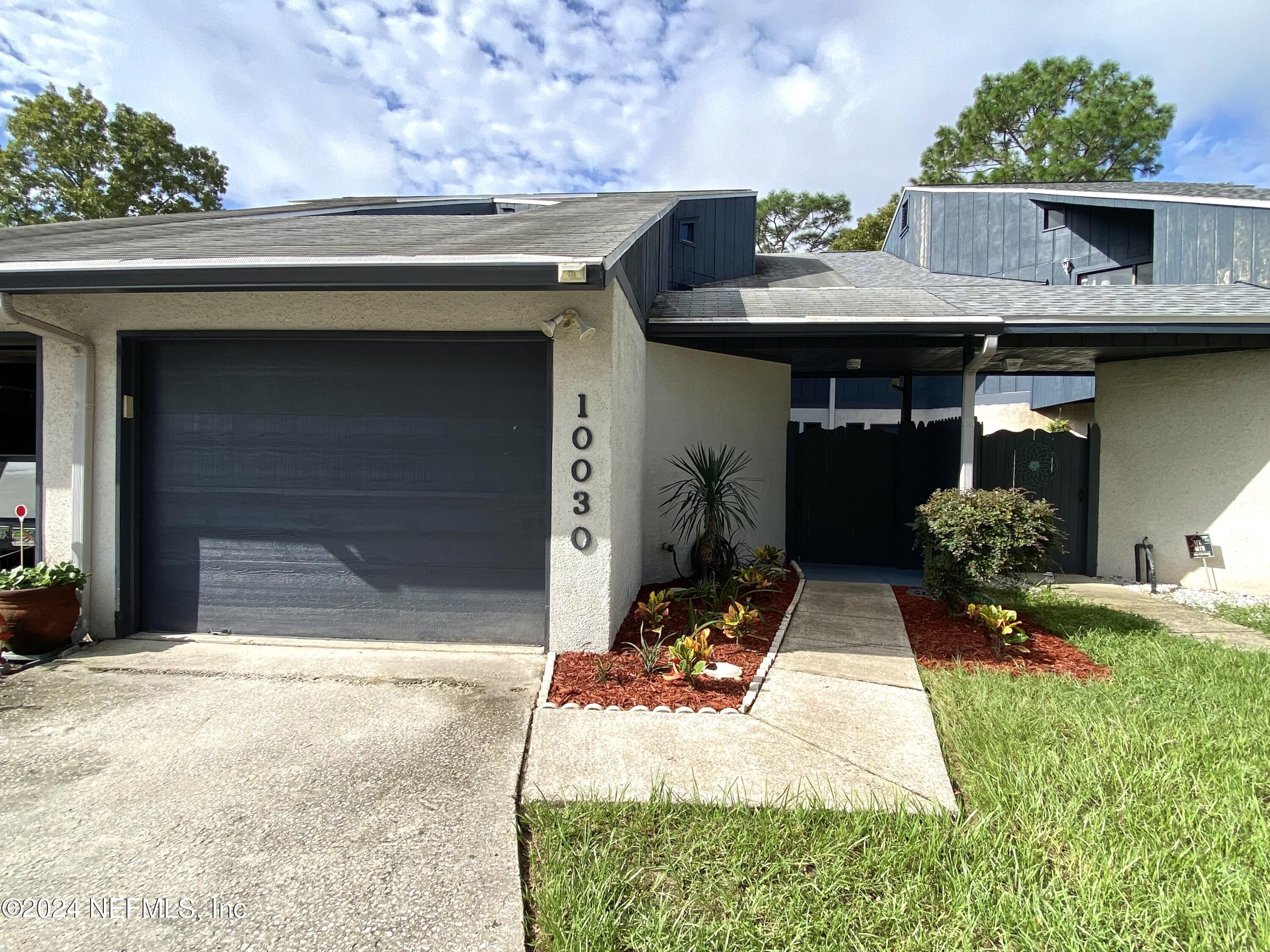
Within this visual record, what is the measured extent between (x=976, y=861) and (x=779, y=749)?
3.25ft

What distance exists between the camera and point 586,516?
4195mm

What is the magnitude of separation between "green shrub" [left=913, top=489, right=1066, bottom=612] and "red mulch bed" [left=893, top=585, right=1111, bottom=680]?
1.07 ft

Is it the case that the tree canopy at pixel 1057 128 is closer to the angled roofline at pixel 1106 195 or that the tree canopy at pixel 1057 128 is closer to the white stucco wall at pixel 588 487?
the angled roofline at pixel 1106 195

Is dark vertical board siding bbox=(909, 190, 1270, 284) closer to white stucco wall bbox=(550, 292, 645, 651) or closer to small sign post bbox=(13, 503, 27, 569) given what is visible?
white stucco wall bbox=(550, 292, 645, 651)

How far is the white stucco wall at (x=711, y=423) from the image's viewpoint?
617 centimetres

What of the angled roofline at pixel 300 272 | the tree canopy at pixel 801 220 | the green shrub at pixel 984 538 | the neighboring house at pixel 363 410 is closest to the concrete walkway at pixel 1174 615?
the green shrub at pixel 984 538

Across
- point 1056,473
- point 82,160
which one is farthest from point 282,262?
point 82,160

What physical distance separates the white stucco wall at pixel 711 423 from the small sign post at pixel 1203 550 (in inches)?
175

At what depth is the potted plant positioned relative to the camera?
4000mm

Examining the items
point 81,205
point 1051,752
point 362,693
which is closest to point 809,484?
point 1051,752

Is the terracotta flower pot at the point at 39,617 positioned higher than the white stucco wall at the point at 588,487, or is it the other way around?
the white stucco wall at the point at 588,487

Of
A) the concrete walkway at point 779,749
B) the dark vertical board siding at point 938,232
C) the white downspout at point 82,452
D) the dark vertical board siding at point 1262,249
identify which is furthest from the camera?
the dark vertical board siding at point 938,232

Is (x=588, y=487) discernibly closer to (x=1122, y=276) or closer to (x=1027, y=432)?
(x=1027, y=432)

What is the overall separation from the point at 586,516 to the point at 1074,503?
683 cm
